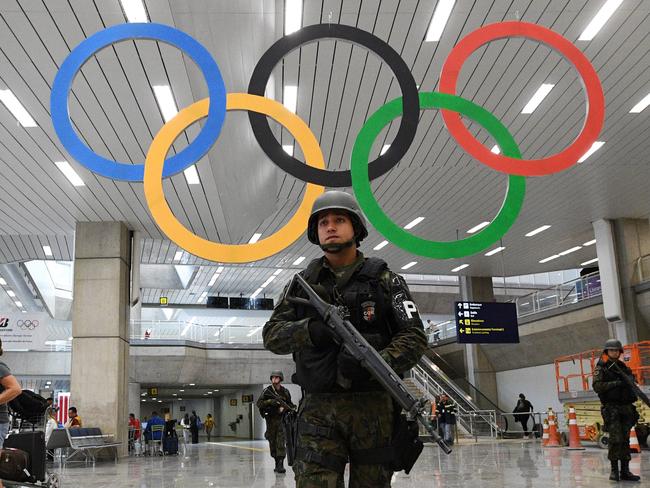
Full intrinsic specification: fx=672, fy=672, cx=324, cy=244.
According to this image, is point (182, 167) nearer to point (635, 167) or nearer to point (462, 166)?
point (462, 166)

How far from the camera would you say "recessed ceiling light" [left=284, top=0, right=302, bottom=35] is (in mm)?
9445

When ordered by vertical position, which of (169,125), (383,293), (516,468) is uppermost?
(169,125)

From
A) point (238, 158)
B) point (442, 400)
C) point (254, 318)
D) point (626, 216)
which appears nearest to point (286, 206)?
point (238, 158)

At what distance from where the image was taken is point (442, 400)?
22.1 m

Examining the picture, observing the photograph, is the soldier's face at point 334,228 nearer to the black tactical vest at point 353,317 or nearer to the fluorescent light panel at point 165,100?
the black tactical vest at point 353,317

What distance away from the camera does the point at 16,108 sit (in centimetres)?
1214

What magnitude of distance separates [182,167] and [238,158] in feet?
25.3

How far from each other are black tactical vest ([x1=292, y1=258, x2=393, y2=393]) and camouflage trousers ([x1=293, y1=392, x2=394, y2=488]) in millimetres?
72

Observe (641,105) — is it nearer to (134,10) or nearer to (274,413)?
(274,413)

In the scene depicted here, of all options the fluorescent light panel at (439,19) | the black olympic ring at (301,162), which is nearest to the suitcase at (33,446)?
the black olympic ring at (301,162)

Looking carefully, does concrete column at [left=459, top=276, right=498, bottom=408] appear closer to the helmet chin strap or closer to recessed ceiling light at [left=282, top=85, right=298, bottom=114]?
recessed ceiling light at [left=282, top=85, right=298, bottom=114]

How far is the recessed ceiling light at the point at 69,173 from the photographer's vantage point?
14906 mm

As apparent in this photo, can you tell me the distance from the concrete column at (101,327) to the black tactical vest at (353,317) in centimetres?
1602

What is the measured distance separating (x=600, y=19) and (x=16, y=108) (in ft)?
32.8
